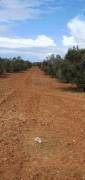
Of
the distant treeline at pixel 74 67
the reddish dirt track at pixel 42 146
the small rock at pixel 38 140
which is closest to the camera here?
the reddish dirt track at pixel 42 146

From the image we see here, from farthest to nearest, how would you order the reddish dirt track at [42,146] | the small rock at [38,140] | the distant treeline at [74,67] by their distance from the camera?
the distant treeline at [74,67] < the small rock at [38,140] < the reddish dirt track at [42,146]

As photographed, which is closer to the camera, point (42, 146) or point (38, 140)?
point (42, 146)

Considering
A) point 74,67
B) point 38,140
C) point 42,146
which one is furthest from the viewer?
point 74,67

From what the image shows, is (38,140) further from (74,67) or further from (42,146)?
(74,67)

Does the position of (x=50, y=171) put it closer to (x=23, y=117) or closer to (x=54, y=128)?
(x=54, y=128)

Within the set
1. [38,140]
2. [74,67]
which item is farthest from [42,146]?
[74,67]

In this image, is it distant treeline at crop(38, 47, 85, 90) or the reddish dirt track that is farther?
distant treeline at crop(38, 47, 85, 90)

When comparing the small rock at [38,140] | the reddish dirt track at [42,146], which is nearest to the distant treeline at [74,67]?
the reddish dirt track at [42,146]

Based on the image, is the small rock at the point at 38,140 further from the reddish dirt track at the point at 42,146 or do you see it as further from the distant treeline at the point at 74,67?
the distant treeline at the point at 74,67

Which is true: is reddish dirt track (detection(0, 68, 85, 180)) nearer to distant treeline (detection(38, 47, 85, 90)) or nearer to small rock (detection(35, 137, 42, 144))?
small rock (detection(35, 137, 42, 144))

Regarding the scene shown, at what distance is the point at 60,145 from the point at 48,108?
27.0 feet

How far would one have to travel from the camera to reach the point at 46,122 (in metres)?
14.1

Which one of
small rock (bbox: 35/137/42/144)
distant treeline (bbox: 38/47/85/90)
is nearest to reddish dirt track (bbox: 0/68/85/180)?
small rock (bbox: 35/137/42/144)

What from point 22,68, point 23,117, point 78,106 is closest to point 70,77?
point 78,106
